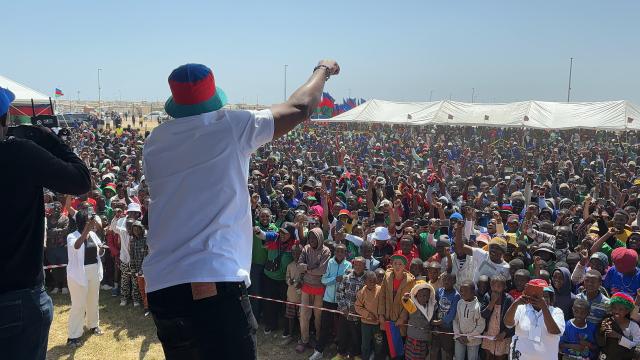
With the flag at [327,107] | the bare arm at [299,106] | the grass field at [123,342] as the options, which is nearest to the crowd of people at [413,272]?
the grass field at [123,342]

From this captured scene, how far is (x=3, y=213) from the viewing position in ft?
5.22

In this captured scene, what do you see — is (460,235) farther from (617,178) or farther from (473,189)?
(617,178)

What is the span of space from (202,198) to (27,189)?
622 mm

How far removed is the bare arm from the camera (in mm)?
1473

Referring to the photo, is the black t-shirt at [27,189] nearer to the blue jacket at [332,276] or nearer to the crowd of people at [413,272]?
the crowd of people at [413,272]

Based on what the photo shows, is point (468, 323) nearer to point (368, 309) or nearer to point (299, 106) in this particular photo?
point (368, 309)

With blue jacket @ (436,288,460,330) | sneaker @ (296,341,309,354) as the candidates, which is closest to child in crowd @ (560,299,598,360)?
blue jacket @ (436,288,460,330)

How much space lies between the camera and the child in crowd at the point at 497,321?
479 centimetres

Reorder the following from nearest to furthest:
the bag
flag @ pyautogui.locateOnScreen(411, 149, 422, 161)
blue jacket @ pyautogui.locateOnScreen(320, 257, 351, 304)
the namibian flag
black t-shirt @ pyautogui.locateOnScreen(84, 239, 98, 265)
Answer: the namibian flag
blue jacket @ pyautogui.locateOnScreen(320, 257, 351, 304)
black t-shirt @ pyautogui.locateOnScreen(84, 239, 98, 265)
the bag
flag @ pyautogui.locateOnScreen(411, 149, 422, 161)

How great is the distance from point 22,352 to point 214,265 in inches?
31.2

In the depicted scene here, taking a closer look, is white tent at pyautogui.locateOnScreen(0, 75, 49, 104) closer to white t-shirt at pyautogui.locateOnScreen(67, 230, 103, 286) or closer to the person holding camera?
white t-shirt at pyautogui.locateOnScreen(67, 230, 103, 286)

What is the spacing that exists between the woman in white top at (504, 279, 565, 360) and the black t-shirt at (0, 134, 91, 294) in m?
3.48

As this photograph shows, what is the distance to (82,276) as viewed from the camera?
6227 mm

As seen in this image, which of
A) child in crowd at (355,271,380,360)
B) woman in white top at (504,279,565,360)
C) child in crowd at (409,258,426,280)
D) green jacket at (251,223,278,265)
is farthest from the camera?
green jacket at (251,223,278,265)
